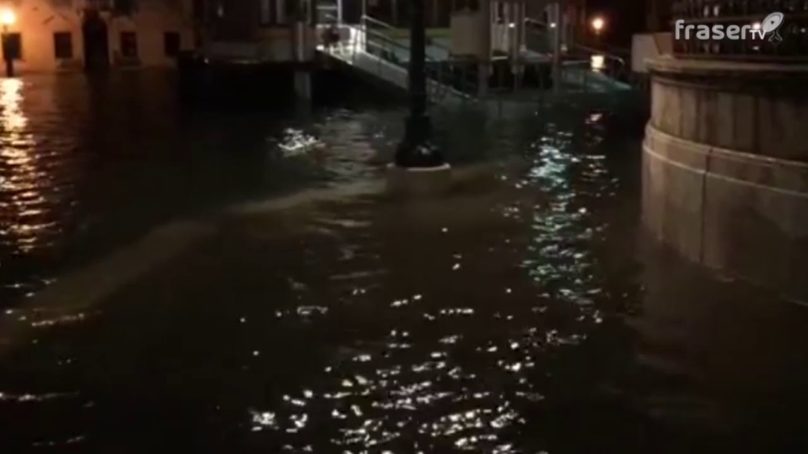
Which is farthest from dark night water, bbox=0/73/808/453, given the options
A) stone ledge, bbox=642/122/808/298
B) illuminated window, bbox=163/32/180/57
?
illuminated window, bbox=163/32/180/57

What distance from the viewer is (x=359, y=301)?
30.3 ft

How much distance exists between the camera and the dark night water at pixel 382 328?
6504 mm

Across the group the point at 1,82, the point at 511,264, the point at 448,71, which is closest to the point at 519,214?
the point at 511,264

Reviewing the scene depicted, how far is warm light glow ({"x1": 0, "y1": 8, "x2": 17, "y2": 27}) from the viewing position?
186ft

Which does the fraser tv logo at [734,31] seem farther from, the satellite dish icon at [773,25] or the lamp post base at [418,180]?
the lamp post base at [418,180]

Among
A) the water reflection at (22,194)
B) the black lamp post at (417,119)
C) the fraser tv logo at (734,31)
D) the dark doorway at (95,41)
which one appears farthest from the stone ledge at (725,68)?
the dark doorway at (95,41)

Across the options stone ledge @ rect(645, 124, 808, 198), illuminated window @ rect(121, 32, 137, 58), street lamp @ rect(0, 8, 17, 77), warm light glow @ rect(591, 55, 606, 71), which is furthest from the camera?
illuminated window @ rect(121, 32, 137, 58)

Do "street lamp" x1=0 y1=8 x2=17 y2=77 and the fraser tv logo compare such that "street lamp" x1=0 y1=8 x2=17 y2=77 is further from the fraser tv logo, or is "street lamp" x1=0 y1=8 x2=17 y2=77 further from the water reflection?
the fraser tv logo

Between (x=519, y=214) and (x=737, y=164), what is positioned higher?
(x=737, y=164)

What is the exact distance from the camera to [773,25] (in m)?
9.15

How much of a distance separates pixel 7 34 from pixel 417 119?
45.7 m

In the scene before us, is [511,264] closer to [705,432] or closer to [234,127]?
[705,432]

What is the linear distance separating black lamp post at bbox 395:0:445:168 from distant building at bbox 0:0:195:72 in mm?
45931

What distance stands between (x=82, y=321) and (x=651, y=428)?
421 centimetres
